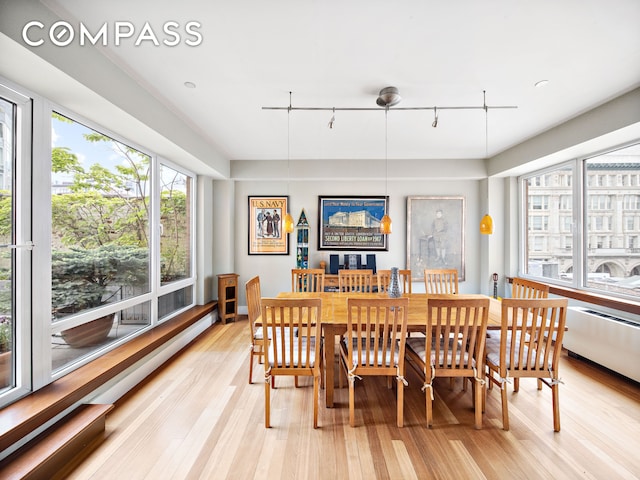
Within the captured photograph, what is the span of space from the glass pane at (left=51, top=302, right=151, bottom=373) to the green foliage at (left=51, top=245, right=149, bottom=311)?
19 cm

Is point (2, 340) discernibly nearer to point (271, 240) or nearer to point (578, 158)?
point (271, 240)

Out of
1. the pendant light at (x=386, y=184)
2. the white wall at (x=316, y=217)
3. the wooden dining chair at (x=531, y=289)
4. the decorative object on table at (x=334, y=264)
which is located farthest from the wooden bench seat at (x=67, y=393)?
the wooden dining chair at (x=531, y=289)

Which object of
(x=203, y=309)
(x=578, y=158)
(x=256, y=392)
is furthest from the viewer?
(x=203, y=309)

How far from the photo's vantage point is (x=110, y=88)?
6.35 feet

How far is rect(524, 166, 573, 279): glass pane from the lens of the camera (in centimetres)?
Result: 348

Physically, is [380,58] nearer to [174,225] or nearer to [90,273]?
[90,273]

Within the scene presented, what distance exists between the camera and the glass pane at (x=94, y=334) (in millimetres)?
2064

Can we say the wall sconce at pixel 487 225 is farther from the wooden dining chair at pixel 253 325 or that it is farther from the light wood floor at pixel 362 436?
the wooden dining chair at pixel 253 325

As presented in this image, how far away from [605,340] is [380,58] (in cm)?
341

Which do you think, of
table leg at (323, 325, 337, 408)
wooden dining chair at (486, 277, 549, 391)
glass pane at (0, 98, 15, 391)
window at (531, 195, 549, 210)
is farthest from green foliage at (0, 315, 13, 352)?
window at (531, 195, 549, 210)

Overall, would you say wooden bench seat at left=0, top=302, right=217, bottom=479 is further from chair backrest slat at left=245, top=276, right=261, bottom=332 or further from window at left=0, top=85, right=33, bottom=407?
chair backrest slat at left=245, top=276, right=261, bottom=332

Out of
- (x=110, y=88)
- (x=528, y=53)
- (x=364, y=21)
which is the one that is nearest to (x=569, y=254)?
(x=528, y=53)

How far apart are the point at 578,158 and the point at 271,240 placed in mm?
4322

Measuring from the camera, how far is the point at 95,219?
2379 millimetres
